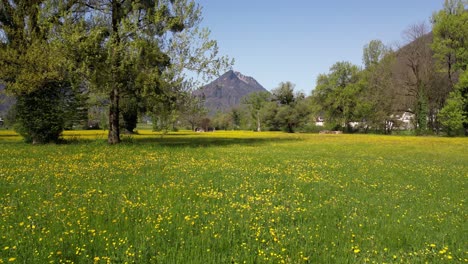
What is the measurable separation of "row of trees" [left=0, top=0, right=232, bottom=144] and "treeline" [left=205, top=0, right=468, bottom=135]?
179ft

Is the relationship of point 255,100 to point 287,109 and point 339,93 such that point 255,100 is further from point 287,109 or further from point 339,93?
point 339,93

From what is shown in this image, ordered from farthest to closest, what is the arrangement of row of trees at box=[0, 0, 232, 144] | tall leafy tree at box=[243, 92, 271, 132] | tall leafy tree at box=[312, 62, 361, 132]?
tall leafy tree at box=[243, 92, 271, 132] < tall leafy tree at box=[312, 62, 361, 132] < row of trees at box=[0, 0, 232, 144]

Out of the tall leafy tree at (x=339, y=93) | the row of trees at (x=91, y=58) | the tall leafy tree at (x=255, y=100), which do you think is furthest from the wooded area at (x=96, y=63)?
the tall leafy tree at (x=255, y=100)

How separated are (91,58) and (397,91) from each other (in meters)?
66.3

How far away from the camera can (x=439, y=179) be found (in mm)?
14094

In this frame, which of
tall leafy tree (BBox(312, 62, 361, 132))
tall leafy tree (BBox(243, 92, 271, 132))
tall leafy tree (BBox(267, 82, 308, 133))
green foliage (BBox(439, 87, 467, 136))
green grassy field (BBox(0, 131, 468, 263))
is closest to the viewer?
green grassy field (BBox(0, 131, 468, 263))

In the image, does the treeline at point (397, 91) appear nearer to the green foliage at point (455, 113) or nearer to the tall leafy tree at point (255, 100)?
the green foliage at point (455, 113)

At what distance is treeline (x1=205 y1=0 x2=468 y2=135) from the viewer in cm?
6309

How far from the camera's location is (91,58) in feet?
74.6

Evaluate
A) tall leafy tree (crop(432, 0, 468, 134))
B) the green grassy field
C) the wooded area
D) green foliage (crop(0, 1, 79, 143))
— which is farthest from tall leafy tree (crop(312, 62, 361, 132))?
the green grassy field

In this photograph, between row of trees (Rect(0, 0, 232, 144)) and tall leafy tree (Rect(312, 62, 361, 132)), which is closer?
row of trees (Rect(0, 0, 232, 144))

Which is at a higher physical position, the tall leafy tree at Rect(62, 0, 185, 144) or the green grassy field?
the tall leafy tree at Rect(62, 0, 185, 144)

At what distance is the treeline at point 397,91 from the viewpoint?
2484 inches

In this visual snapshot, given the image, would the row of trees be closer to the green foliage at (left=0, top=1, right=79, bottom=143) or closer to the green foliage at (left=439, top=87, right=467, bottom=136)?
the green foliage at (left=0, top=1, right=79, bottom=143)
